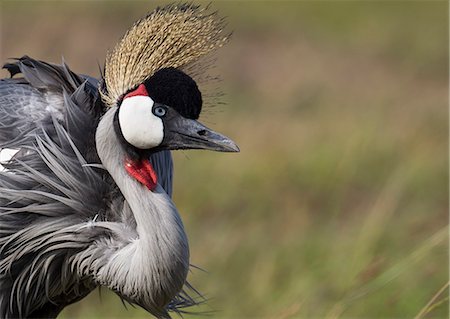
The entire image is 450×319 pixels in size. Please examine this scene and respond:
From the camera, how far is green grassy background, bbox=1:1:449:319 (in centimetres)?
411

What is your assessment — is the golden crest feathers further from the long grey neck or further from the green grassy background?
the green grassy background

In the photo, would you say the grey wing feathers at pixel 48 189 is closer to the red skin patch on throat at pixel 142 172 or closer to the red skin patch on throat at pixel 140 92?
the red skin patch on throat at pixel 142 172

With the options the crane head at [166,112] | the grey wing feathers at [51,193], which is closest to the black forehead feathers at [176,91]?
the crane head at [166,112]

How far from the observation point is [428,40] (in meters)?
10.3

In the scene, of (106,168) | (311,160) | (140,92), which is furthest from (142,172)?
(311,160)

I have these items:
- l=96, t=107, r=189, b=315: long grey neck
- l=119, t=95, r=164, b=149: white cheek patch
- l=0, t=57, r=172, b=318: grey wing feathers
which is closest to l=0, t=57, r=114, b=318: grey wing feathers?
l=0, t=57, r=172, b=318: grey wing feathers

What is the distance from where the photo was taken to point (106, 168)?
281cm

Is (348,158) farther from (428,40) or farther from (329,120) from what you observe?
(428,40)

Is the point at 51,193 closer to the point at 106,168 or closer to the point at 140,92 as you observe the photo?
the point at 106,168

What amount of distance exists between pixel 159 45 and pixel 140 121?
7.7 inches

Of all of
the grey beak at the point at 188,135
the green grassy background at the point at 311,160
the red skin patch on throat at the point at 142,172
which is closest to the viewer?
the grey beak at the point at 188,135

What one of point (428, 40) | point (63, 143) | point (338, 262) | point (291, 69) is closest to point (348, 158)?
point (338, 262)

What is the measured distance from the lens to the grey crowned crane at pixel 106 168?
270cm

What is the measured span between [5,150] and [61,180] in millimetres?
182
